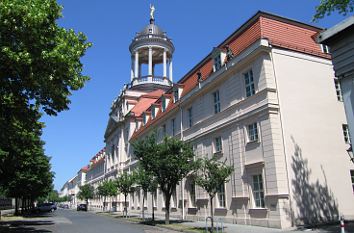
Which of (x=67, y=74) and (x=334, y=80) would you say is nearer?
(x=67, y=74)

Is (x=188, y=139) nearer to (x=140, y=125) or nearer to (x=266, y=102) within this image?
(x=266, y=102)

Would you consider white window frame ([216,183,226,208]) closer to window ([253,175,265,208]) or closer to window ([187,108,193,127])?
window ([253,175,265,208])

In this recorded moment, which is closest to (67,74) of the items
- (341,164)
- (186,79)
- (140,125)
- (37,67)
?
(37,67)

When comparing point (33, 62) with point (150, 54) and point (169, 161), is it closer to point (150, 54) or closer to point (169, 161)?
point (169, 161)

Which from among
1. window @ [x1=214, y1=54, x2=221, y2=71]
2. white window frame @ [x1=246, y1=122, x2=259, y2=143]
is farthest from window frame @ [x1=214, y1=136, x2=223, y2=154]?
window @ [x1=214, y1=54, x2=221, y2=71]

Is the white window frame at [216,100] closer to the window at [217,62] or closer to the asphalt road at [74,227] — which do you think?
the window at [217,62]

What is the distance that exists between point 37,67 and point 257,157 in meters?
12.2

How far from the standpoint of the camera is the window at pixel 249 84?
21312mm

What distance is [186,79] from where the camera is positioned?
106 ft

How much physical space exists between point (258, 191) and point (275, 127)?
3615 millimetres

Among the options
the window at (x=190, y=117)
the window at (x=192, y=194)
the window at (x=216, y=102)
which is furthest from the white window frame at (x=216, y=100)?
the window at (x=192, y=194)

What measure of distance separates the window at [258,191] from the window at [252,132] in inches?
83.0

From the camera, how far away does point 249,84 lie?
21609mm

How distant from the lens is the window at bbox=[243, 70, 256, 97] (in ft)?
69.9
